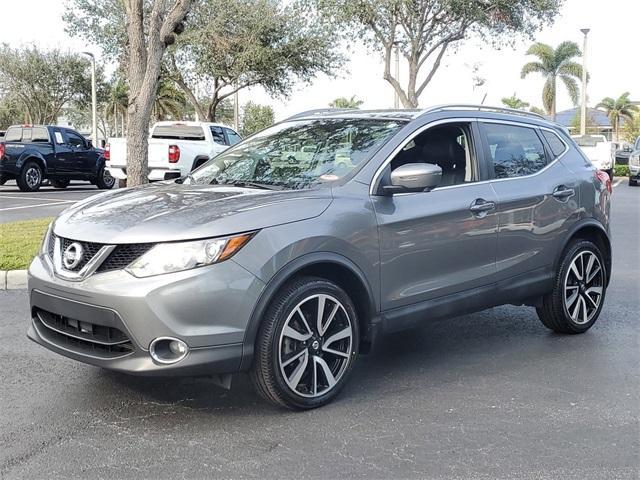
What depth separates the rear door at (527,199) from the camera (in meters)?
5.05

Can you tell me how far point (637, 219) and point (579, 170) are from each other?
30.9 ft

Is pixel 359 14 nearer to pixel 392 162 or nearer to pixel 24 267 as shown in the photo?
pixel 24 267

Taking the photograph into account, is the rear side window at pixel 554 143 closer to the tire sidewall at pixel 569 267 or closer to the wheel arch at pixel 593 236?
the wheel arch at pixel 593 236

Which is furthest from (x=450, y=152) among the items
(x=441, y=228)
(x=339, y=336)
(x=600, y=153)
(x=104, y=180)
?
(x=600, y=153)

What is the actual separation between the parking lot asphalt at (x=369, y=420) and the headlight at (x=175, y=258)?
85cm

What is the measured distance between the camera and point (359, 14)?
2353cm

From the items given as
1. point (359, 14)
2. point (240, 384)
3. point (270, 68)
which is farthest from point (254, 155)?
point (270, 68)

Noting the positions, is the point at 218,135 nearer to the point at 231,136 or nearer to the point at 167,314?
the point at 231,136

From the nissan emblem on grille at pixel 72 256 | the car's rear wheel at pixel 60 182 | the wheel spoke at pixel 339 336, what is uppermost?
the car's rear wheel at pixel 60 182

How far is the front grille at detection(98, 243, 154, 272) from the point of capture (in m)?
3.59

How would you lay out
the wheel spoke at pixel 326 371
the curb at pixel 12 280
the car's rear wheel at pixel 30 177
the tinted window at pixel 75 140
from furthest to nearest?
the tinted window at pixel 75 140, the car's rear wheel at pixel 30 177, the curb at pixel 12 280, the wheel spoke at pixel 326 371

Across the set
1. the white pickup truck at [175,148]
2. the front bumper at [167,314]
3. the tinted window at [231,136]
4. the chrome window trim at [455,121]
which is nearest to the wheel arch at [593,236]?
the chrome window trim at [455,121]

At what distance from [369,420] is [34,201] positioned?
14372mm

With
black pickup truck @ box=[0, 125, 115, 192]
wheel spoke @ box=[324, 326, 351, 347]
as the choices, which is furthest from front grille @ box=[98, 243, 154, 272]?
black pickup truck @ box=[0, 125, 115, 192]
